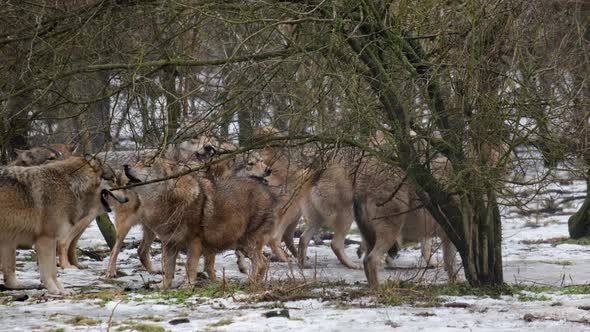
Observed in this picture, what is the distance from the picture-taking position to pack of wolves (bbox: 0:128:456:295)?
970cm

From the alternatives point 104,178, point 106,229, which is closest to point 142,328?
point 104,178

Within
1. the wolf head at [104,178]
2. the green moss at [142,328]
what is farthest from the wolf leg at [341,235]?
the green moss at [142,328]

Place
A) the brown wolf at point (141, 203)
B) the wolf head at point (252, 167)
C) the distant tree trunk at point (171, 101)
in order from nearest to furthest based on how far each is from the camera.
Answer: the distant tree trunk at point (171, 101)
the brown wolf at point (141, 203)
the wolf head at point (252, 167)

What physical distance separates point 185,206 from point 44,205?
1.65m

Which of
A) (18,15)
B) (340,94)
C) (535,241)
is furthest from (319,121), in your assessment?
(535,241)

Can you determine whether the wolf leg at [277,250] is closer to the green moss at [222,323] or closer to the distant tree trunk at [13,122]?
the distant tree trunk at [13,122]

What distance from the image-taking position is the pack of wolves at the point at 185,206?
9.70 m

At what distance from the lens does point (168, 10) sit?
8.47 meters

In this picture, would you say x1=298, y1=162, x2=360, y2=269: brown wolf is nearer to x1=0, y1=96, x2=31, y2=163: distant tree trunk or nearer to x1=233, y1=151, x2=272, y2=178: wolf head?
x1=233, y1=151, x2=272, y2=178: wolf head

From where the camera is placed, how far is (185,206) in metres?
10.9

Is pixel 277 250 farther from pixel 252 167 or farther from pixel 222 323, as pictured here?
pixel 222 323

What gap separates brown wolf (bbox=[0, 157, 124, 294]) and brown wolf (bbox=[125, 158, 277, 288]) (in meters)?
0.76

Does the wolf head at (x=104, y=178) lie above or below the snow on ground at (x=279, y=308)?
above

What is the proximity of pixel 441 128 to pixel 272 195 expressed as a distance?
138 inches
